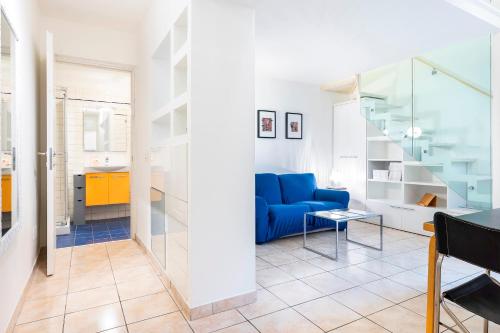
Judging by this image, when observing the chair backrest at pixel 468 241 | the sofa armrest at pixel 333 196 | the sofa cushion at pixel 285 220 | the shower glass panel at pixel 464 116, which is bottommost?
the sofa cushion at pixel 285 220

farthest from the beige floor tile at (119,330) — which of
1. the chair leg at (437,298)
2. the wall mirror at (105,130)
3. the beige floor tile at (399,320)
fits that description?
the wall mirror at (105,130)

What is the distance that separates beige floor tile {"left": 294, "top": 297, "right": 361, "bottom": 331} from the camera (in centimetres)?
199

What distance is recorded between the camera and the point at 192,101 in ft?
6.67

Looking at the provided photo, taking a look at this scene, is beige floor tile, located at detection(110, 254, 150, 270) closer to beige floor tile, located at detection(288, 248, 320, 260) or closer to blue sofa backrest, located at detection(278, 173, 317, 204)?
beige floor tile, located at detection(288, 248, 320, 260)

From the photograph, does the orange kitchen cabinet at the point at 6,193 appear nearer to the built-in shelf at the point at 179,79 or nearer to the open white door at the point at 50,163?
the open white door at the point at 50,163

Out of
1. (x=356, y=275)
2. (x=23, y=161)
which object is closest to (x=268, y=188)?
(x=356, y=275)

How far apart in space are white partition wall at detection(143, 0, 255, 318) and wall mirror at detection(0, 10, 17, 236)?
1025mm

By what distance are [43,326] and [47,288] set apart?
0.67 m

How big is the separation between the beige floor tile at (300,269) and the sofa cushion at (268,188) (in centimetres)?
130

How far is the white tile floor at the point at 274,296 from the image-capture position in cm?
197

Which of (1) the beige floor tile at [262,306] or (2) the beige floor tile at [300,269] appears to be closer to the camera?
(1) the beige floor tile at [262,306]

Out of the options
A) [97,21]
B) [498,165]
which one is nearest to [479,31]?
[498,165]

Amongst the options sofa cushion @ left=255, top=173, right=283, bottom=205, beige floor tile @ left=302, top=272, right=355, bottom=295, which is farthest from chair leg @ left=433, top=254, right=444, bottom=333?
sofa cushion @ left=255, top=173, right=283, bottom=205

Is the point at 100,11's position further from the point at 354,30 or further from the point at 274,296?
the point at 274,296
